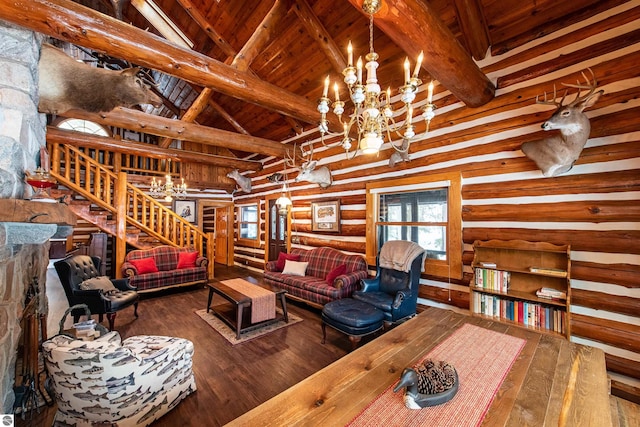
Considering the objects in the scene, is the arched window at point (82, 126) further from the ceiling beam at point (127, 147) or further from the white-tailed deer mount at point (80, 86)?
the white-tailed deer mount at point (80, 86)

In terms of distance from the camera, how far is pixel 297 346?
3.29m

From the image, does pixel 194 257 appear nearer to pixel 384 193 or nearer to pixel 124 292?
pixel 124 292

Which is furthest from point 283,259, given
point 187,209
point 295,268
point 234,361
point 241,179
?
point 187,209

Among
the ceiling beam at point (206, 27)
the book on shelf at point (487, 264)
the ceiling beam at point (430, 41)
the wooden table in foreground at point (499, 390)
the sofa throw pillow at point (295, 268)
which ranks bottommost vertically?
the sofa throw pillow at point (295, 268)

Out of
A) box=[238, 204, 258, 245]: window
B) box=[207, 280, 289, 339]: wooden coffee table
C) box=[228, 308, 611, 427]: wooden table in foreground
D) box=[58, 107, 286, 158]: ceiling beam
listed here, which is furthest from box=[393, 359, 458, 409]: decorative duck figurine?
box=[238, 204, 258, 245]: window

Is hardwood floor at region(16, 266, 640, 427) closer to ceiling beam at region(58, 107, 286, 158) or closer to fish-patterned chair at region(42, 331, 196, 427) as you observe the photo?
fish-patterned chair at region(42, 331, 196, 427)

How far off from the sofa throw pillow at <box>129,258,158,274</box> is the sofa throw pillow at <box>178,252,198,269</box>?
537 mm

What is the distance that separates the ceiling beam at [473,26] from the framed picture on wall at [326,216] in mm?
3210

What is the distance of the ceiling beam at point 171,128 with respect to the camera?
3.99 metres

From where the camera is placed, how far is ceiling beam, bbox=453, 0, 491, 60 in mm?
2775

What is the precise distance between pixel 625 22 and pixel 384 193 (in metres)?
3.11

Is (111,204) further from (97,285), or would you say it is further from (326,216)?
→ (326,216)

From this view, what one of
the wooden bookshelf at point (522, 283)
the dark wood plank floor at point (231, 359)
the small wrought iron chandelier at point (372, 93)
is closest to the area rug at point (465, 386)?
the wooden bookshelf at point (522, 283)

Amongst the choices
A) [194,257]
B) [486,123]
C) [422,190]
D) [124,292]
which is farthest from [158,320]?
[486,123]
